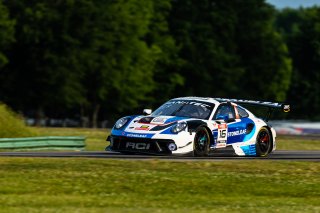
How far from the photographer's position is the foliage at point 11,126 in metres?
29.2

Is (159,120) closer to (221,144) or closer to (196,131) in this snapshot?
(196,131)

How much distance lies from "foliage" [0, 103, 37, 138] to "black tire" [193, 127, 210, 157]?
10439mm

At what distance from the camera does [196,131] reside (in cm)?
1972

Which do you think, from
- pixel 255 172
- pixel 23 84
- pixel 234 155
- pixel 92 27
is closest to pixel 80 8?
pixel 92 27

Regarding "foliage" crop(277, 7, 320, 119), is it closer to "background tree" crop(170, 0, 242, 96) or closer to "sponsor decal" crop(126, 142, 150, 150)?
"background tree" crop(170, 0, 242, 96)

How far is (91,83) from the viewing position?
2608 inches

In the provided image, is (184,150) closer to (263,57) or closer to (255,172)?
(255,172)

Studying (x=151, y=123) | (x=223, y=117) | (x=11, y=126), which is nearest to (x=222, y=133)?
(x=223, y=117)

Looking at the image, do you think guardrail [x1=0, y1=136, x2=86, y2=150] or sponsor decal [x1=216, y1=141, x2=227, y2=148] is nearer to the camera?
sponsor decal [x1=216, y1=141, x2=227, y2=148]

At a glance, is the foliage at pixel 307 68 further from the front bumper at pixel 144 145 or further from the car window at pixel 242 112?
the front bumper at pixel 144 145

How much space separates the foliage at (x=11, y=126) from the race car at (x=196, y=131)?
931cm

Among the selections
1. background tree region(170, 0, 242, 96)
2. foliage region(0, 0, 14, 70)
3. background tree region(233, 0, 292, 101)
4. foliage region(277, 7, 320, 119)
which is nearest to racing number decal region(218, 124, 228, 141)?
foliage region(0, 0, 14, 70)

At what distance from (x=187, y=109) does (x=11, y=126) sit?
10297 millimetres

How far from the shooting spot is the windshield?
20531 mm
